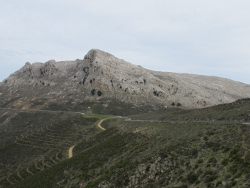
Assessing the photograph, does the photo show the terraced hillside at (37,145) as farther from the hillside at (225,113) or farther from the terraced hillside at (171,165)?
the hillside at (225,113)

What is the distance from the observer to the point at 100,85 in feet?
454

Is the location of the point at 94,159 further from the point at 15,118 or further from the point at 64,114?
the point at 15,118

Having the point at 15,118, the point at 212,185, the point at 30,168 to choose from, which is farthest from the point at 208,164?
the point at 15,118

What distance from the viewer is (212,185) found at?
14469 millimetres

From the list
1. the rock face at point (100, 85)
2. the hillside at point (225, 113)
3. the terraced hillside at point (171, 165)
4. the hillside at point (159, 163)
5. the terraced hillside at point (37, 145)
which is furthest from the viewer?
the rock face at point (100, 85)

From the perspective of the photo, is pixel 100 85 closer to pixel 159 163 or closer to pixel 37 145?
pixel 37 145

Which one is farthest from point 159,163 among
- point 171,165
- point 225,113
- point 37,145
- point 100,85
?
point 100,85

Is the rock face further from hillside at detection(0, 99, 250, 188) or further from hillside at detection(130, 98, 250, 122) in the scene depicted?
hillside at detection(0, 99, 250, 188)

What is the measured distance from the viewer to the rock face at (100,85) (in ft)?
440

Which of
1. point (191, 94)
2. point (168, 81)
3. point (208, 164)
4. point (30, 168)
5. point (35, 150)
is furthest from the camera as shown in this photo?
point (168, 81)

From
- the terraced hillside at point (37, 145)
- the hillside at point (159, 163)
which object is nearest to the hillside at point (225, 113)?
the hillside at point (159, 163)

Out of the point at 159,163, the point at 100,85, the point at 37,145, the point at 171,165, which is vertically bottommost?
the point at 37,145

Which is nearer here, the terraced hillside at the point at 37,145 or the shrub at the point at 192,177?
the shrub at the point at 192,177

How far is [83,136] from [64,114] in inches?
1502
